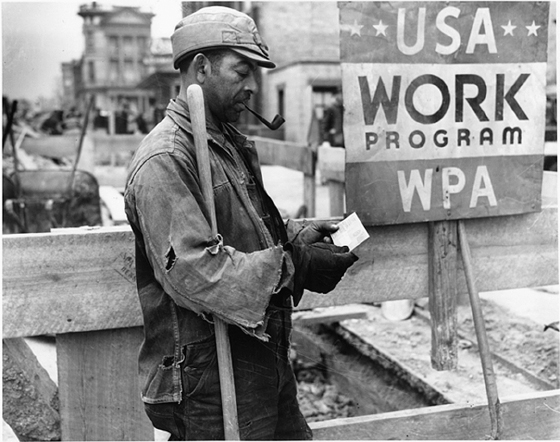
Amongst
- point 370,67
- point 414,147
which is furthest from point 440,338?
point 370,67

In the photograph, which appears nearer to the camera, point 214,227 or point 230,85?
point 214,227

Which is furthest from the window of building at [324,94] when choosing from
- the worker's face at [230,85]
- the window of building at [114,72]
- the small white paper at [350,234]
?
the worker's face at [230,85]

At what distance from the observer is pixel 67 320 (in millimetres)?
2553

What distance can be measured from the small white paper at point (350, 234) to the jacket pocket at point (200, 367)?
Result: 2.09 ft

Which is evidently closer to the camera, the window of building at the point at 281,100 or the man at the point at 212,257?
the man at the point at 212,257

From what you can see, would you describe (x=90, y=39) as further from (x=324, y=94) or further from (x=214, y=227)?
(x=214, y=227)

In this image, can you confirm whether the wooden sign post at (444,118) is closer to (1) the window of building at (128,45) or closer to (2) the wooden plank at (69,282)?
(2) the wooden plank at (69,282)

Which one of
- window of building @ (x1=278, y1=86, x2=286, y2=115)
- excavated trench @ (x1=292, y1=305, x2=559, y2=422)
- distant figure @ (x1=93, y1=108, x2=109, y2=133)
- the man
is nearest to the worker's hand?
the man

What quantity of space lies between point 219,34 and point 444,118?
4.21 ft

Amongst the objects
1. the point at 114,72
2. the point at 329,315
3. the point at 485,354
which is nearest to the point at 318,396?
the point at 329,315

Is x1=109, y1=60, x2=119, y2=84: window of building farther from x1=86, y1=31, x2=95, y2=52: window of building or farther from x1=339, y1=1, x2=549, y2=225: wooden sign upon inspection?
x1=339, y1=1, x2=549, y2=225: wooden sign

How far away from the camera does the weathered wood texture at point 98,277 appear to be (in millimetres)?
2482

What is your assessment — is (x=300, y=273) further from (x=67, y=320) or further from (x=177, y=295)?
(x=67, y=320)

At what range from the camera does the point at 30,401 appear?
2.81m
